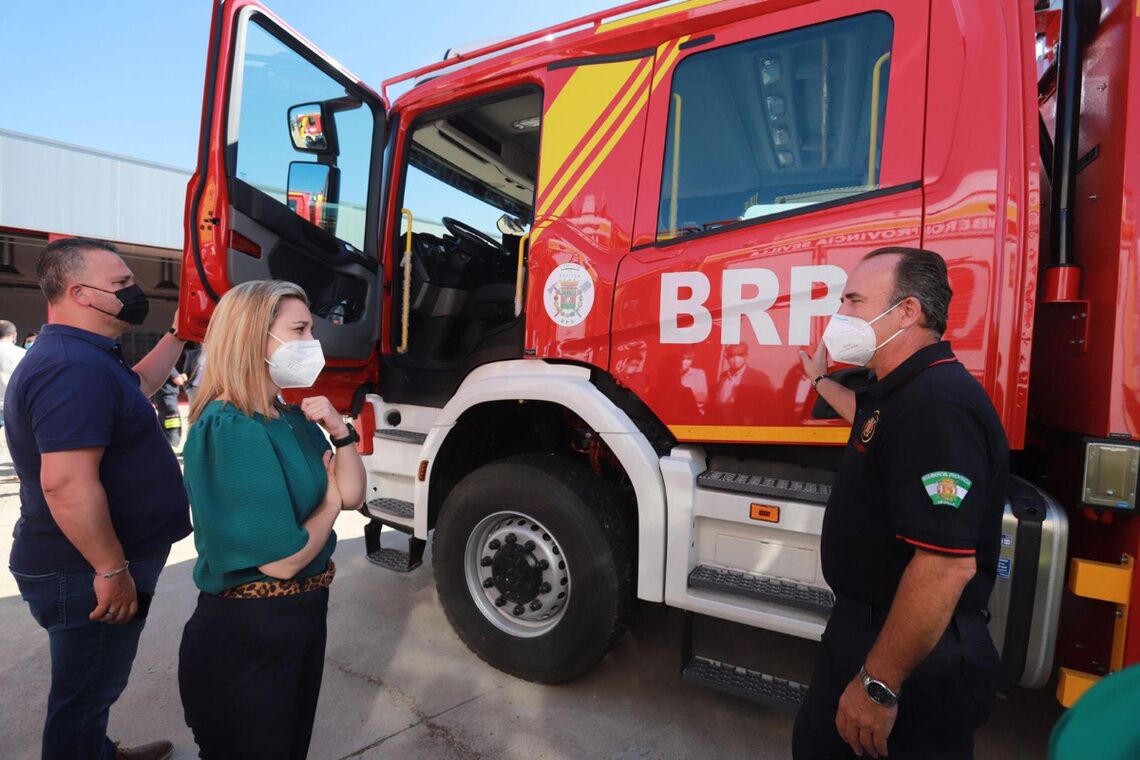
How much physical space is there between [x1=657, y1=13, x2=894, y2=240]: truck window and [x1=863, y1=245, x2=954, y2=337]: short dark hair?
679 mm

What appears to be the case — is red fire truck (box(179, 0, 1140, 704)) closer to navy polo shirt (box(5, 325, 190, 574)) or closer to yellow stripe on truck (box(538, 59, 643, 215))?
yellow stripe on truck (box(538, 59, 643, 215))

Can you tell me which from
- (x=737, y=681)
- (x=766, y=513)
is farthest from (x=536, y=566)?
(x=766, y=513)

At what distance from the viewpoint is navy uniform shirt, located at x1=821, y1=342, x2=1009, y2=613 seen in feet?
3.74

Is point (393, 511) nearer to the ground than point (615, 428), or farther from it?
nearer to the ground

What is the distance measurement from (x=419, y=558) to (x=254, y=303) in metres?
1.92

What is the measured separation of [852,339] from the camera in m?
1.46

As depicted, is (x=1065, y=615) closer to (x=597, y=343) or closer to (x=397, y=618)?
(x=597, y=343)

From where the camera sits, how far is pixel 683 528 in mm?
2123

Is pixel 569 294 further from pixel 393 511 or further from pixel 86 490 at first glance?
pixel 86 490

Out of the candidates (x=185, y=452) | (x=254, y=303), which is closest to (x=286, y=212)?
(x=254, y=303)

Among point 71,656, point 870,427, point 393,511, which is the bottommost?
point 71,656

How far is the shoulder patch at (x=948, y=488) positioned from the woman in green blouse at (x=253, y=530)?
1303 mm

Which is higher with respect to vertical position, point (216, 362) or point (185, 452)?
point (216, 362)

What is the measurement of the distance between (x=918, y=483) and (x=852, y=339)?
0.42m
